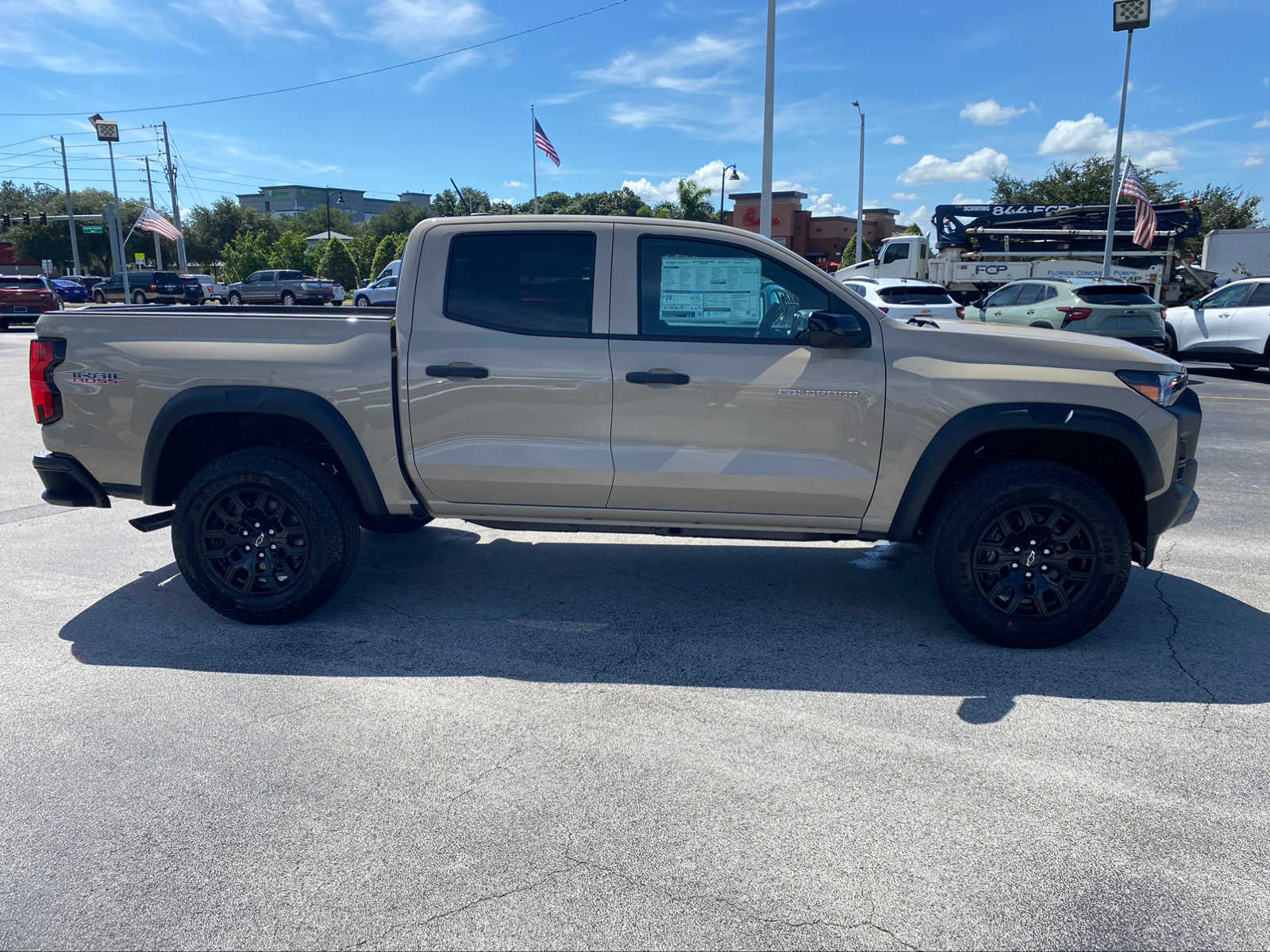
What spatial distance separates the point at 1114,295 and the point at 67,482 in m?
15.4

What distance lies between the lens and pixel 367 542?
6078 mm

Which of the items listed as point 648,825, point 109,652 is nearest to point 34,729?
point 109,652

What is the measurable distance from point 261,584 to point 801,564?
3068mm

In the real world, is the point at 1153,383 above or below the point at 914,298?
below

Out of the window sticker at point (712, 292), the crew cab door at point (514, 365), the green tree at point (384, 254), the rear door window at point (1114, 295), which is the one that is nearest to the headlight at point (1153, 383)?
the window sticker at point (712, 292)

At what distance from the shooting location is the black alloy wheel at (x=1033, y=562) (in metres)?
4.15

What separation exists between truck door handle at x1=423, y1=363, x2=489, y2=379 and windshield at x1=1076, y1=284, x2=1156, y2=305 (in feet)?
44.9

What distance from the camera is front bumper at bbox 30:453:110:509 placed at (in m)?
4.57

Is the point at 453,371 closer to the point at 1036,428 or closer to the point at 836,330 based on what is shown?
the point at 836,330

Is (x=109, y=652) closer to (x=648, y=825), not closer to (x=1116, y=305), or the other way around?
(x=648, y=825)

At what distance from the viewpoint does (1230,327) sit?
48.3ft

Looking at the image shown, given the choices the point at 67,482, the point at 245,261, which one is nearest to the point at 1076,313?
the point at 67,482

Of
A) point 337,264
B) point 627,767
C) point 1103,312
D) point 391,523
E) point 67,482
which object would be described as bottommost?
point 627,767

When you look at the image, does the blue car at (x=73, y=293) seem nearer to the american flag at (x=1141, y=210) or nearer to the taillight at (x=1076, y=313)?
the american flag at (x=1141, y=210)
